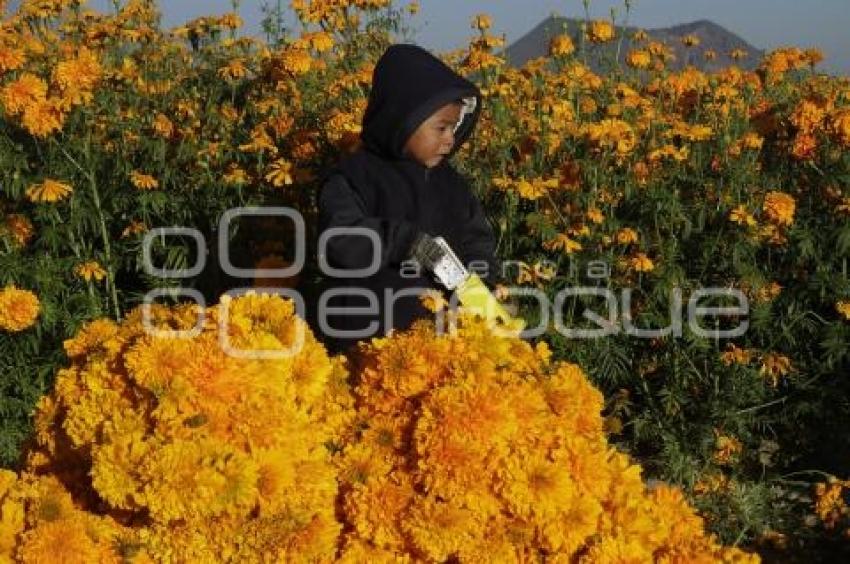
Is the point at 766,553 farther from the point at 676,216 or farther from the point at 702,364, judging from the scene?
the point at 676,216

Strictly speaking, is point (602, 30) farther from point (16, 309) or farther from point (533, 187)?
point (16, 309)

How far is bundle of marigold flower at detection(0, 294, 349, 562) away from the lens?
1754 mm

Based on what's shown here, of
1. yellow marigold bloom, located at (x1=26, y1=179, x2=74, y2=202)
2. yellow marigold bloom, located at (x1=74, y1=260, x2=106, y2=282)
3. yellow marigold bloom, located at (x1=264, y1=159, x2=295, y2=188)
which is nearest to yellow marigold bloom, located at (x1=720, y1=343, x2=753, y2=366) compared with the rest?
yellow marigold bloom, located at (x1=264, y1=159, x2=295, y2=188)

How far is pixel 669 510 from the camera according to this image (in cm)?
208

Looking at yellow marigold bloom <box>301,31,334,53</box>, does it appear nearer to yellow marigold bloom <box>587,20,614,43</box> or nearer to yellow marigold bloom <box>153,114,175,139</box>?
yellow marigold bloom <box>153,114,175,139</box>

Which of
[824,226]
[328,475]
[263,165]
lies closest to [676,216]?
[824,226]

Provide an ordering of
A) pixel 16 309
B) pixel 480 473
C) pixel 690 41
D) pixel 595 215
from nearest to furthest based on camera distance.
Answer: pixel 480 473
pixel 16 309
pixel 595 215
pixel 690 41

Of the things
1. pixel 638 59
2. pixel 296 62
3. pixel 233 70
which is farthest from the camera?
pixel 638 59

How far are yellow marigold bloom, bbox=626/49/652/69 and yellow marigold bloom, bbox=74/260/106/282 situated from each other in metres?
4.39

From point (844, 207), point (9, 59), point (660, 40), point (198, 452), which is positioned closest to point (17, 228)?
point (9, 59)

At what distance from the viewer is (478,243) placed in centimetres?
373

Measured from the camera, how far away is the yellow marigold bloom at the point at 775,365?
4.29 meters

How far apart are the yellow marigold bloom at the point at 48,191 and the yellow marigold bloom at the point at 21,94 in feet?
1.03

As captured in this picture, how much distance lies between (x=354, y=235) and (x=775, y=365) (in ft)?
6.96
